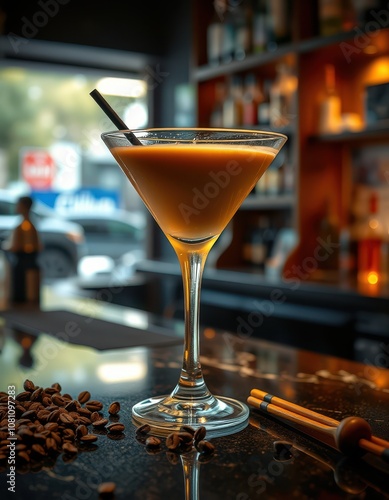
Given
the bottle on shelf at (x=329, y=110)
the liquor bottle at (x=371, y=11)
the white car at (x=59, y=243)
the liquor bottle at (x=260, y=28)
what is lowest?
the white car at (x=59, y=243)

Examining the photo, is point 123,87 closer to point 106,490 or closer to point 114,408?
point 114,408

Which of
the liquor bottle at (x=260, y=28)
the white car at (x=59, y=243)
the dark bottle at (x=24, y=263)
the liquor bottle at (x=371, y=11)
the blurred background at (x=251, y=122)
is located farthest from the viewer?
the white car at (x=59, y=243)

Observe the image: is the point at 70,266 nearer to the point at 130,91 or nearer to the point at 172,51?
the point at 130,91

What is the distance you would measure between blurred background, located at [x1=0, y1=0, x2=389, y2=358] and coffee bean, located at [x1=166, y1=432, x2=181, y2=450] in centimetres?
154

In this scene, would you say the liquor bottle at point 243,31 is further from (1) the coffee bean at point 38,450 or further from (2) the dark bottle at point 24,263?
(1) the coffee bean at point 38,450

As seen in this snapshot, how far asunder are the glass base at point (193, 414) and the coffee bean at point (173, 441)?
51mm

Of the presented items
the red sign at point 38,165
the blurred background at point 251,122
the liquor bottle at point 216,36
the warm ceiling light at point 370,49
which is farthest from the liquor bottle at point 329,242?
the red sign at point 38,165

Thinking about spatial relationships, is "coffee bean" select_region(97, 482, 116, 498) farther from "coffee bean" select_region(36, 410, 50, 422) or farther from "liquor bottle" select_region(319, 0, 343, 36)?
"liquor bottle" select_region(319, 0, 343, 36)

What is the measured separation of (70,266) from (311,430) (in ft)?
15.4

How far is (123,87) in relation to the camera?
4160 mm

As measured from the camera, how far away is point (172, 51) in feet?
13.0

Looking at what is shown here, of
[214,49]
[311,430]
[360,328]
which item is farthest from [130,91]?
[311,430]

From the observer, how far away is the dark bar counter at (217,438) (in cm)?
54

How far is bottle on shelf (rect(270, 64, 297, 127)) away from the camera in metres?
2.90
